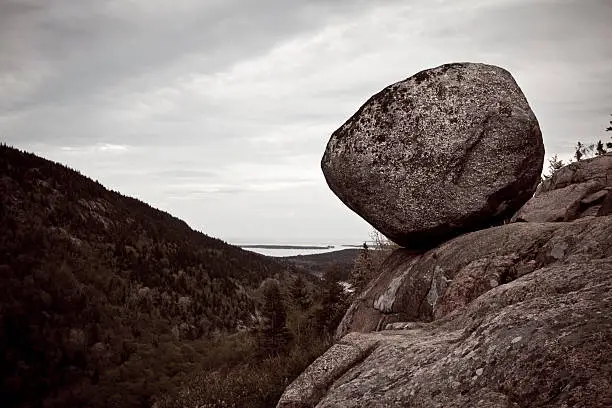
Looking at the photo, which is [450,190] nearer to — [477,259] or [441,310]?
[477,259]

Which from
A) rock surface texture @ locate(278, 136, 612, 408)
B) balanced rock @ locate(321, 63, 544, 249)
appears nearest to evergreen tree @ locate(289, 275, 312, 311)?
balanced rock @ locate(321, 63, 544, 249)

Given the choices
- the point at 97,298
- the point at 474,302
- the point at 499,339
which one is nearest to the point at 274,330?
the point at 474,302

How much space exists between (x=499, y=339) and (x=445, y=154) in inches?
286

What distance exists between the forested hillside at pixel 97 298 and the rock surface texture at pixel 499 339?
73.0 feet

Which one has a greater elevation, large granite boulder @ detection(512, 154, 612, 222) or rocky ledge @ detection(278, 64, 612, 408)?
large granite boulder @ detection(512, 154, 612, 222)

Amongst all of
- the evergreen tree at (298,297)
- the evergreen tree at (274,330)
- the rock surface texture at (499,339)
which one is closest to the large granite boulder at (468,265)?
the rock surface texture at (499,339)

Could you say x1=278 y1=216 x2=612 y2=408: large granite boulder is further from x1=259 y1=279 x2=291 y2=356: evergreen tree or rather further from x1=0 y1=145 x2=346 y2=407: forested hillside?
x1=0 y1=145 x2=346 y2=407: forested hillside

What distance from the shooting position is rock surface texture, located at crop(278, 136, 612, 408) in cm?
394

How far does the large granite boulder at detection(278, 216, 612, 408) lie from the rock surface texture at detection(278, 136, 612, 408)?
0.04 ft

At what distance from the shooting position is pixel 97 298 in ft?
155

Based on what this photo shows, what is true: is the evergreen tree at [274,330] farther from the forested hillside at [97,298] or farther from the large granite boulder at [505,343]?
the large granite boulder at [505,343]

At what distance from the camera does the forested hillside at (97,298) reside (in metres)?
37.3

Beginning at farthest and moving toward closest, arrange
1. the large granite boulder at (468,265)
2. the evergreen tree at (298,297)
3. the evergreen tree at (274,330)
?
the evergreen tree at (298,297)
the evergreen tree at (274,330)
the large granite boulder at (468,265)

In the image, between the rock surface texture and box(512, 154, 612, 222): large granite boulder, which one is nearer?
the rock surface texture
